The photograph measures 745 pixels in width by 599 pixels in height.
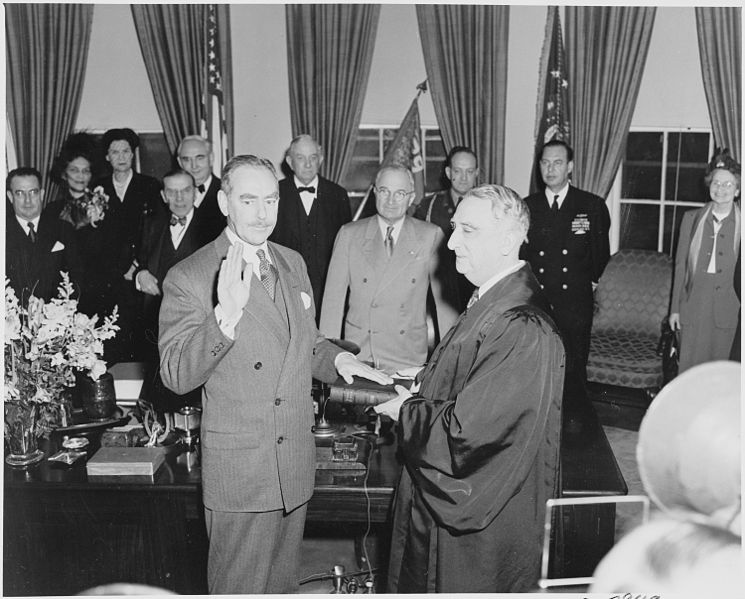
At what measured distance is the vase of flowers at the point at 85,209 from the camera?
5146 mm

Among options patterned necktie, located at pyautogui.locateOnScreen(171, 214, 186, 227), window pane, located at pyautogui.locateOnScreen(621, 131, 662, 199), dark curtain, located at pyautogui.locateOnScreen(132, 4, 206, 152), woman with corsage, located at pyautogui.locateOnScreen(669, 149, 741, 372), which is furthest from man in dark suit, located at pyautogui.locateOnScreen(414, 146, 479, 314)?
dark curtain, located at pyautogui.locateOnScreen(132, 4, 206, 152)

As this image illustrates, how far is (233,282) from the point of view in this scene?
2061 millimetres

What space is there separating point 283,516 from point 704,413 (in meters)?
1.88

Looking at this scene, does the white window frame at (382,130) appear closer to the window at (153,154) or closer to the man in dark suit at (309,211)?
the window at (153,154)

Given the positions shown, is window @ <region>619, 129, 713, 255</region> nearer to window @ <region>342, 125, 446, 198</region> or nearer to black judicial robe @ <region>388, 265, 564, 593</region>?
window @ <region>342, 125, 446, 198</region>

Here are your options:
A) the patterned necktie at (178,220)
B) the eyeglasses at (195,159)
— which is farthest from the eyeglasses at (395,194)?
the eyeglasses at (195,159)

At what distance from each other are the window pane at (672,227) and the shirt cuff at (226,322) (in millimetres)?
6201

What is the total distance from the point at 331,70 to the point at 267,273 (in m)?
5.51

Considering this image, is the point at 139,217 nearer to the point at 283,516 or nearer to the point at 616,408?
the point at 283,516

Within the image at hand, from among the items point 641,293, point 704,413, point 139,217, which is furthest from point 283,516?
point 641,293

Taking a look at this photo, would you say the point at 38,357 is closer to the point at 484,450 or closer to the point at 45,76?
the point at 484,450

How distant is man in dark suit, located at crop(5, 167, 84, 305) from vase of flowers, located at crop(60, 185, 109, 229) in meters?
0.15

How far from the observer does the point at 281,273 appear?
248 cm

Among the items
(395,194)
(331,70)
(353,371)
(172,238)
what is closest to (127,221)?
(172,238)
